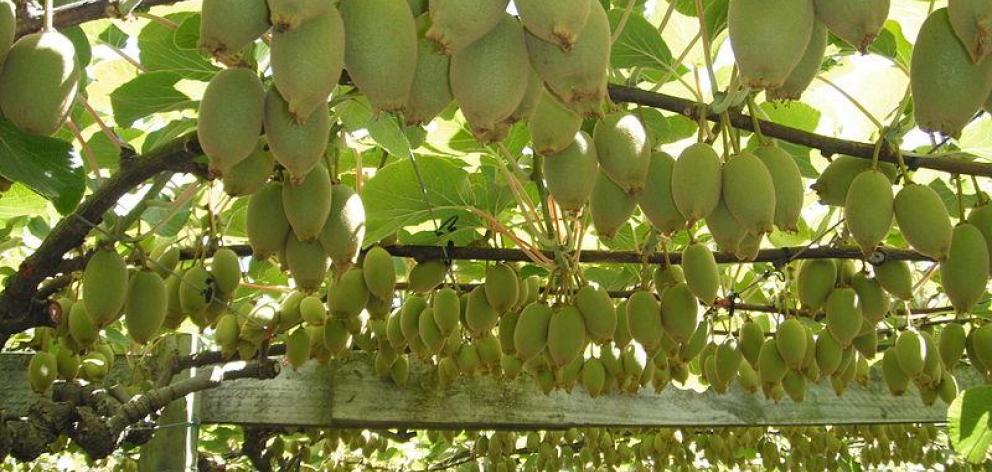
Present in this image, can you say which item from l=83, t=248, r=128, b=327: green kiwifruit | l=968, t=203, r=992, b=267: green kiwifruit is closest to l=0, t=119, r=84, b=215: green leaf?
l=83, t=248, r=128, b=327: green kiwifruit

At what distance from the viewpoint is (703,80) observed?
199 centimetres

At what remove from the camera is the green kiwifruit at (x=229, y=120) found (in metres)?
0.77

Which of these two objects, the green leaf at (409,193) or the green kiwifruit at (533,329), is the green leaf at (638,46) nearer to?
the green leaf at (409,193)

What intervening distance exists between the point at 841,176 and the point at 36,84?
39.4 inches

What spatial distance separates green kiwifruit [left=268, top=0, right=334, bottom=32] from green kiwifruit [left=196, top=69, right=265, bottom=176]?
0.18 meters

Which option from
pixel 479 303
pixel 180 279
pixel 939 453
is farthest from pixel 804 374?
pixel 939 453

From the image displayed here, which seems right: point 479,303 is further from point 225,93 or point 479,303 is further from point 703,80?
point 225,93

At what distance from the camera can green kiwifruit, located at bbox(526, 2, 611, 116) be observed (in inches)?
26.4

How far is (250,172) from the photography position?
1.00 metres

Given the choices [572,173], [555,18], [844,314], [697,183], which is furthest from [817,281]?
[555,18]

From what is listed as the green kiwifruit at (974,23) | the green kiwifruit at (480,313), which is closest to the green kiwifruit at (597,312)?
the green kiwifruit at (480,313)

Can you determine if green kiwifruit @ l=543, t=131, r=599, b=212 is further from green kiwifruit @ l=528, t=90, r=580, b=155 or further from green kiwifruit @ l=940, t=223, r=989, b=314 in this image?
green kiwifruit @ l=940, t=223, r=989, b=314

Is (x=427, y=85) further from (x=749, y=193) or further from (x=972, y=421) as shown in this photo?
(x=972, y=421)

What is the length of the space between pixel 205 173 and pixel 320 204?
194 millimetres
